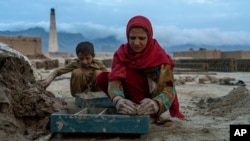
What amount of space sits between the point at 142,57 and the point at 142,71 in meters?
0.16

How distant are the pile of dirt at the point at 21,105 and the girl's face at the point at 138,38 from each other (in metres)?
1.11

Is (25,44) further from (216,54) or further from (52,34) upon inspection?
(52,34)

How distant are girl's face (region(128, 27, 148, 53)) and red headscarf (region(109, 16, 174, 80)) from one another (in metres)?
0.04

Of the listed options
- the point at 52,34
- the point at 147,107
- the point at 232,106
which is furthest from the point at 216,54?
the point at 52,34

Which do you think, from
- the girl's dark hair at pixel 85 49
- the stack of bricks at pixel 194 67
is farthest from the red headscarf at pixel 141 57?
the stack of bricks at pixel 194 67

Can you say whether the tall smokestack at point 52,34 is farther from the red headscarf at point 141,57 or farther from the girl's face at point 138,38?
the girl's face at point 138,38

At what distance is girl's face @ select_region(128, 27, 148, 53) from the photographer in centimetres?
416

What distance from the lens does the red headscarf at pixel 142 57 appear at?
4.16 meters

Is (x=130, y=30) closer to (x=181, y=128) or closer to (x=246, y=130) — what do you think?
(x=181, y=128)

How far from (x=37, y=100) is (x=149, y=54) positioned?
4.27 feet

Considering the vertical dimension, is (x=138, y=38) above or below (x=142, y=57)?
above

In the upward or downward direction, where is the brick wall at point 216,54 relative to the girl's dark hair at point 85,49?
downward

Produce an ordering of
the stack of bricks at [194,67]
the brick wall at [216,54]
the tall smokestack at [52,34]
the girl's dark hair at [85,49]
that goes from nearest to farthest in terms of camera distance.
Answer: the girl's dark hair at [85,49] → the stack of bricks at [194,67] → the brick wall at [216,54] → the tall smokestack at [52,34]

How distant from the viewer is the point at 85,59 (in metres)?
5.64
